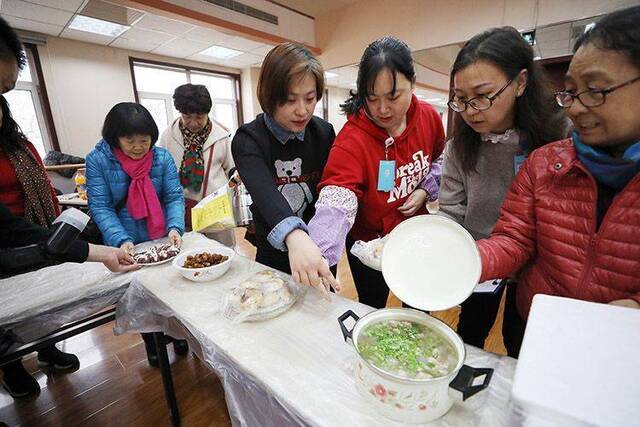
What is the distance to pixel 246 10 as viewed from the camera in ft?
15.3

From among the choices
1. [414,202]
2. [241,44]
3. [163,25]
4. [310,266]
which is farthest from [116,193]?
[241,44]

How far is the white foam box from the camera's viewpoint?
1.05 ft

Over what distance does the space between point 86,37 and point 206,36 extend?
6.06 ft

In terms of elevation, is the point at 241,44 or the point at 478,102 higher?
the point at 241,44

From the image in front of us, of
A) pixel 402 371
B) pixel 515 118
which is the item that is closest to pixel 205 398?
pixel 402 371

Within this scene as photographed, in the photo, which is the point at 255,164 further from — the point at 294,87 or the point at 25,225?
the point at 25,225

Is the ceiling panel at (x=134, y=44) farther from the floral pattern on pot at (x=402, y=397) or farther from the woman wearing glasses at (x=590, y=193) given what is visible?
the floral pattern on pot at (x=402, y=397)

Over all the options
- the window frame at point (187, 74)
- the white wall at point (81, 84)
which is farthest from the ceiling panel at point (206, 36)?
the white wall at point (81, 84)

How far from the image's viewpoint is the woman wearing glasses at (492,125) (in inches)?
34.2

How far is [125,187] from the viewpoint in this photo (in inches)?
62.1

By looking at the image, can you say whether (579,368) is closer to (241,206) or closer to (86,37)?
(241,206)

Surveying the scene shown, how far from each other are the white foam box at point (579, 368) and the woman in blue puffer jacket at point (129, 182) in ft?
4.83

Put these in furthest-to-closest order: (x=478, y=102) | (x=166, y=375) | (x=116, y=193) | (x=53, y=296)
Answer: (x=116, y=193), (x=166, y=375), (x=53, y=296), (x=478, y=102)

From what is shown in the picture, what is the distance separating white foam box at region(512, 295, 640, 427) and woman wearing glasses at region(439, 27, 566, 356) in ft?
2.11
